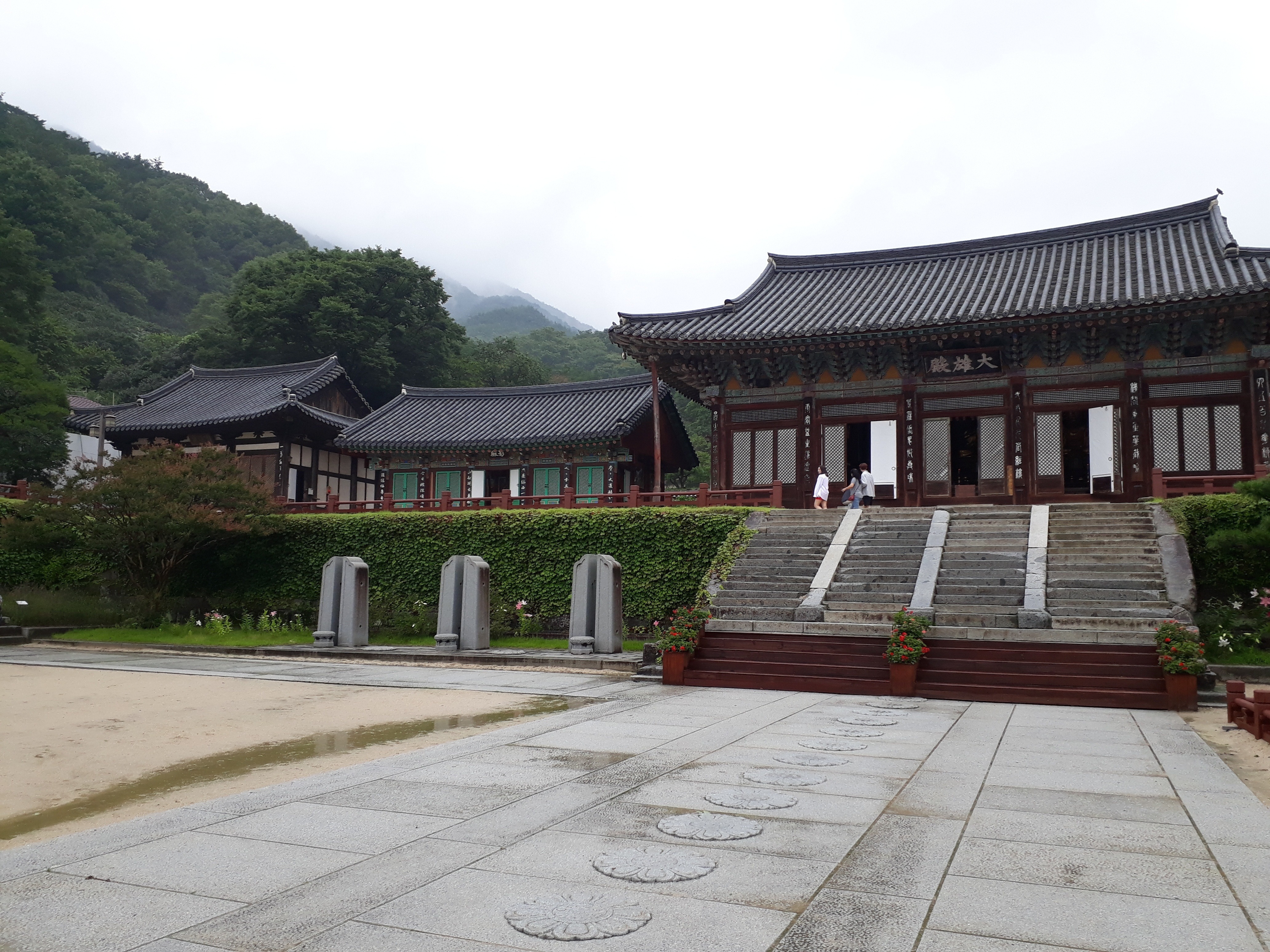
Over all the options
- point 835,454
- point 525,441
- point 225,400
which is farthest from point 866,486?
point 225,400

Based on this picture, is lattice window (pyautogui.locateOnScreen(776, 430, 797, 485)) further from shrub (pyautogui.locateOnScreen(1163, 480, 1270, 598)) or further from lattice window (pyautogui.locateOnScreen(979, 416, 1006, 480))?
shrub (pyautogui.locateOnScreen(1163, 480, 1270, 598))

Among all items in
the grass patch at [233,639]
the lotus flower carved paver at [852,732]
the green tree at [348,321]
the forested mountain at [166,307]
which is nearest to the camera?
the lotus flower carved paver at [852,732]

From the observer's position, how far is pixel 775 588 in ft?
51.5

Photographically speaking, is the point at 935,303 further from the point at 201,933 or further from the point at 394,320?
the point at 394,320

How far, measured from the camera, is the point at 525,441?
1153 inches

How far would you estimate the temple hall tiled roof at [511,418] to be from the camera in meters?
29.3

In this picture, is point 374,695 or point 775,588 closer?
point 374,695

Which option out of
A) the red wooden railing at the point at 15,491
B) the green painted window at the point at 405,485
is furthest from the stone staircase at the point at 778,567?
the red wooden railing at the point at 15,491

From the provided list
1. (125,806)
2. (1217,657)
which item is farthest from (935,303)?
(125,806)

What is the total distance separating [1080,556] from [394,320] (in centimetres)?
4585

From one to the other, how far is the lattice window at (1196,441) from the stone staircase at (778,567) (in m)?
8.06

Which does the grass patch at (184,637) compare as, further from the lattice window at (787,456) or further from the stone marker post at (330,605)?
the lattice window at (787,456)

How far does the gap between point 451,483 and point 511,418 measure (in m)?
3.28

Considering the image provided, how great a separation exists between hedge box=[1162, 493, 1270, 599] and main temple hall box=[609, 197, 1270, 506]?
0.95 m
